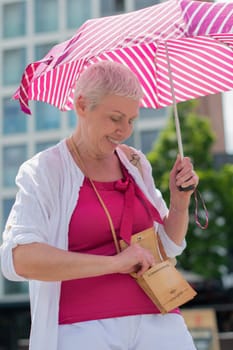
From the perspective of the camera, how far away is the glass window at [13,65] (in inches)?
1090

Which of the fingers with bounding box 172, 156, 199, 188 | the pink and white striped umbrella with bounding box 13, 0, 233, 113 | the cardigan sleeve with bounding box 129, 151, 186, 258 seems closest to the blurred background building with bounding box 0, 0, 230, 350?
the pink and white striped umbrella with bounding box 13, 0, 233, 113

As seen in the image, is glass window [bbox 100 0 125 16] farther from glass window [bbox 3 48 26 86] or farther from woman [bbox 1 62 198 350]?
woman [bbox 1 62 198 350]

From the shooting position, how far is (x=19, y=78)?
28094 mm

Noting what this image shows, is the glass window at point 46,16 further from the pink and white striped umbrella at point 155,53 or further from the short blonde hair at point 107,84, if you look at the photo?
the short blonde hair at point 107,84

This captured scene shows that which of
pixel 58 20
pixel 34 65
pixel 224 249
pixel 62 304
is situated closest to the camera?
pixel 62 304

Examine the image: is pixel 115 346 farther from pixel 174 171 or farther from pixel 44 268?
pixel 174 171

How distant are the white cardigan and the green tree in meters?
15.3

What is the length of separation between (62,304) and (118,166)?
0.51 meters

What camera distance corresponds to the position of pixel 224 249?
18.2 metres

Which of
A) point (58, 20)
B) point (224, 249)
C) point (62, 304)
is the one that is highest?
point (58, 20)

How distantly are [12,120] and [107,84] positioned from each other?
2593 centimetres

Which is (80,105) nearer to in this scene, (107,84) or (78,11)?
(107,84)

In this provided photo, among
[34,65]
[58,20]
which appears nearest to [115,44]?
[34,65]

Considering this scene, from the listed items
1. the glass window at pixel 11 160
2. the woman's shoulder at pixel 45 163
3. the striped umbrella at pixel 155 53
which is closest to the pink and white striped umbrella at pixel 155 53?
the striped umbrella at pixel 155 53
